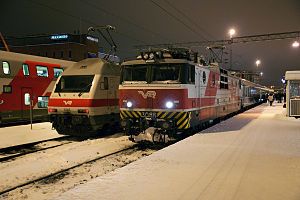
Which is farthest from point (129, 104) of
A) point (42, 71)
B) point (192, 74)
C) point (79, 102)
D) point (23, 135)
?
point (42, 71)

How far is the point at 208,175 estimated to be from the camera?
668 centimetres

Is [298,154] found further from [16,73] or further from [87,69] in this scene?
[16,73]

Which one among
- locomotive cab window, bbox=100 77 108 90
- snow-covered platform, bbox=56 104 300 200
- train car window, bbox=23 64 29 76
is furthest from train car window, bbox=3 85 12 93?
snow-covered platform, bbox=56 104 300 200

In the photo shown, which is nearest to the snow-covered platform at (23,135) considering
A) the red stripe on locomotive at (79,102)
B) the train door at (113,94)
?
the red stripe on locomotive at (79,102)

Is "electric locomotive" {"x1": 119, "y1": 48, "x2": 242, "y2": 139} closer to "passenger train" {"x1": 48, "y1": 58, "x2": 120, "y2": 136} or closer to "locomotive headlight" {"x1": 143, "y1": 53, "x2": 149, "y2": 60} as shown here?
"locomotive headlight" {"x1": 143, "y1": 53, "x2": 149, "y2": 60}

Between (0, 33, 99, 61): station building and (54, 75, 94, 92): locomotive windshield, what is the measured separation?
66027 mm

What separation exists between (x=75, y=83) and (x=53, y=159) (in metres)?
5.12

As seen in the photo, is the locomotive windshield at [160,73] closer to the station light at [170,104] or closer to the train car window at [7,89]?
the station light at [170,104]

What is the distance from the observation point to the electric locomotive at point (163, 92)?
11.5 m

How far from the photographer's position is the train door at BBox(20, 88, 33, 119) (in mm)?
17797

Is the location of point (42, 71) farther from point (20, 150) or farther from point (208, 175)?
point (208, 175)

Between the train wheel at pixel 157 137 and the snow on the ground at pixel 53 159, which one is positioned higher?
the train wheel at pixel 157 137

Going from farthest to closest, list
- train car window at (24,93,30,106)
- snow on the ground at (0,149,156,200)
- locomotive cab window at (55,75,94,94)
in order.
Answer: train car window at (24,93,30,106) < locomotive cab window at (55,75,94,94) < snow on the ground at (0,149,156,200)

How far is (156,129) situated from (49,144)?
4.21 m
